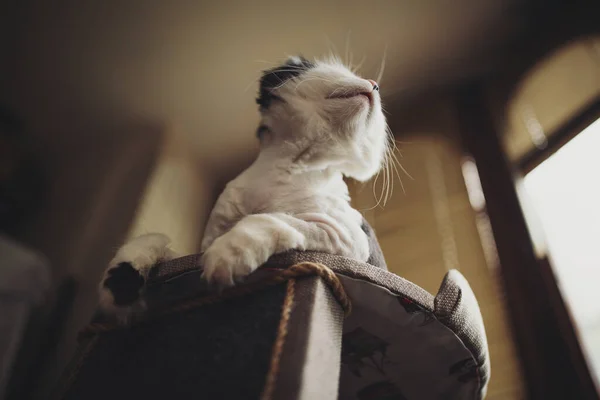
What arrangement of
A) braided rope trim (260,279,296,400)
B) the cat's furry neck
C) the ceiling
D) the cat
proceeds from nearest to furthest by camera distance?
braided rope trim (260,279,296,400), the cat, the cat's furry neck, the ceiling

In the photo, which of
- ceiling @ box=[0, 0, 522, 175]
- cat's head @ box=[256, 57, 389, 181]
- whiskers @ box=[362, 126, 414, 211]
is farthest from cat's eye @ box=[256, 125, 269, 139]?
ceiling @ box=[0, 0, 522, 175]

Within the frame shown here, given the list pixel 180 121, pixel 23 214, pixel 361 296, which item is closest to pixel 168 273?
pixel 361 296

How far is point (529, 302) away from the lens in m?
0.93

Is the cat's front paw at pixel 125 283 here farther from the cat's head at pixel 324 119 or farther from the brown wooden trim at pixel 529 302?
the brown wooden trim at pixel 529 302

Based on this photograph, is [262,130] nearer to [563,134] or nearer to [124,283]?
[124,283]

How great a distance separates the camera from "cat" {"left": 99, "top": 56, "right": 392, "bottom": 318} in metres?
0.53

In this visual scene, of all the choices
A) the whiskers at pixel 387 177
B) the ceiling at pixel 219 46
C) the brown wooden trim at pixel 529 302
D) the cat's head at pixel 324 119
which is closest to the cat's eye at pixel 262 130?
the cat's head at pixel 324 119

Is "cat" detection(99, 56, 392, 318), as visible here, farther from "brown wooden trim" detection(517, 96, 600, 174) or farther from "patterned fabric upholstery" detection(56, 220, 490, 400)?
"brown wooden trim" detection(517, 96, 600, 174)

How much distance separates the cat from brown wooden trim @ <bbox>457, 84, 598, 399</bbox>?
1.37 ft

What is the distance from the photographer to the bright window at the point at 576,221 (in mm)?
865

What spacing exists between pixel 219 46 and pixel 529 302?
1219mm

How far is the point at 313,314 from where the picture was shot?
0.47 metres

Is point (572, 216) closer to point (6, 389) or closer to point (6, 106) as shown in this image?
point (6, 389)

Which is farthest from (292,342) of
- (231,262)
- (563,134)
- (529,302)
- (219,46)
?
(219,46)
